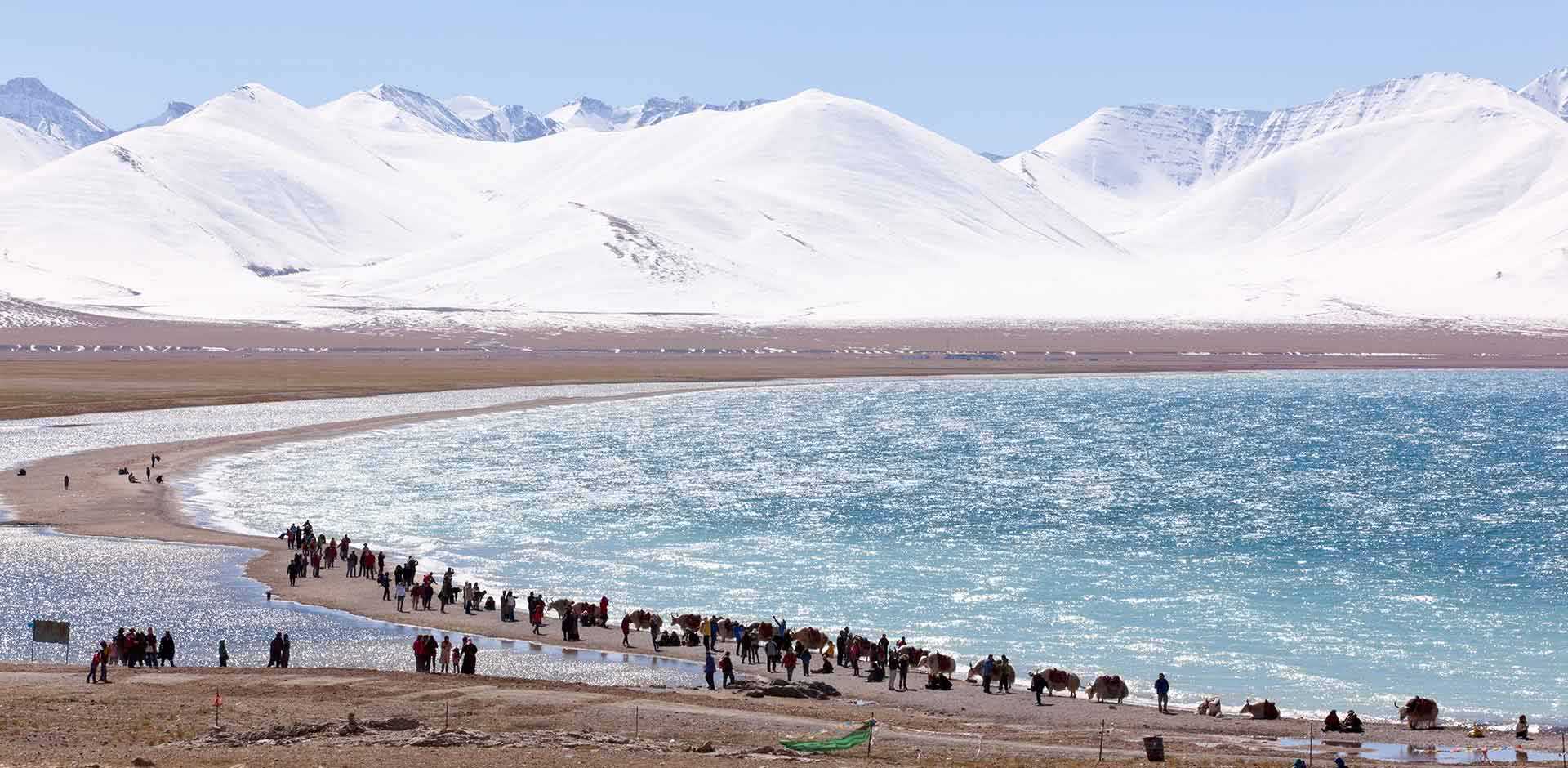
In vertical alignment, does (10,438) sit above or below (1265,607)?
above

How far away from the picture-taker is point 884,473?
9200 centimetres

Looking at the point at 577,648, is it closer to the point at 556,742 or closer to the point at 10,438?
the point at 556,742

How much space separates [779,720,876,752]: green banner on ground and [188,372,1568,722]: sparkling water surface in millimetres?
11894

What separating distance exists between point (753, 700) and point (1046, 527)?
35443 mm

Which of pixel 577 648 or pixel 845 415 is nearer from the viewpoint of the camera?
pixel 577 648

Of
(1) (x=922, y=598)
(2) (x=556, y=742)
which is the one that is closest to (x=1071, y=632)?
(1) (x=922, y=598)

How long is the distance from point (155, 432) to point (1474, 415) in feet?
320

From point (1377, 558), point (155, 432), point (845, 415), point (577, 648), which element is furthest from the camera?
point (845, 415)

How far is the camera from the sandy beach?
35094 millimetres

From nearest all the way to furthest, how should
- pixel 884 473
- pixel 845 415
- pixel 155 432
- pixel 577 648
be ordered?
pixel 577 648
pixel 884 473
pixel 155 432
pixel 845 415

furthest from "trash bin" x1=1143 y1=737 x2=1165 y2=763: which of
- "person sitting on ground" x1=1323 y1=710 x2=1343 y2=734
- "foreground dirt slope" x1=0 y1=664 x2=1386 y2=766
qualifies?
"person sitting on ground" x1=1323 y1=710 x2=1343 y2=734

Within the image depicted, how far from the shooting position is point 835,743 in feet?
104

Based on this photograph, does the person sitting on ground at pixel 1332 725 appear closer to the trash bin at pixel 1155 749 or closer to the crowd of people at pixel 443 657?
the trash bin at pixel 1155 749

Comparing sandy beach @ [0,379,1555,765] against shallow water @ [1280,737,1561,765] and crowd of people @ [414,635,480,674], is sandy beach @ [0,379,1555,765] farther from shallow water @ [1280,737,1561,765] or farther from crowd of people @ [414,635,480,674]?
crowd of people @ [414,635,480,674]
